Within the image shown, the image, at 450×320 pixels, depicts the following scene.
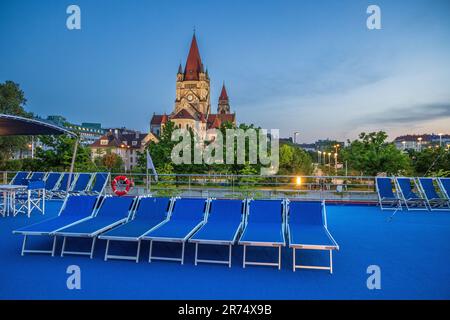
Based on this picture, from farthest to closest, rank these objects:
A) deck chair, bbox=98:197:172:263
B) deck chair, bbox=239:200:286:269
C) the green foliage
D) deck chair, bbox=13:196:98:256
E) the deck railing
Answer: the green foliage, the deck railing, deck chair, bbox=13:196:98:256, deck chair, bbox=98:197:172:263, deck chair, bbox=239:200:286:269

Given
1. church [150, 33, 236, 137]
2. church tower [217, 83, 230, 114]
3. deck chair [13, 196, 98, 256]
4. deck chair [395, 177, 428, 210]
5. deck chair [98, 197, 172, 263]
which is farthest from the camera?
church tower [217, 83, 230, 114]

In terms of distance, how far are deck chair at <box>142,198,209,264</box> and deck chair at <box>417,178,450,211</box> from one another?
7117 millimetres

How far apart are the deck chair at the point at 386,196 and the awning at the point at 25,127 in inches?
349

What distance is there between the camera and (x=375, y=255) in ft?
16.2

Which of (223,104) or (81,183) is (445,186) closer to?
(81,183)

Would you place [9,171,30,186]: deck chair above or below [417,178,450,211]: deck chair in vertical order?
above

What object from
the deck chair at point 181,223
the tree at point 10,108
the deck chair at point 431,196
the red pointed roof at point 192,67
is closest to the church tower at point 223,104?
the red pointed roof at point 192,67

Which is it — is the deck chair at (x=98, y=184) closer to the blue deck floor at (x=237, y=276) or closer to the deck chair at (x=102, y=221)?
the deck chair at (x=102, y=221)

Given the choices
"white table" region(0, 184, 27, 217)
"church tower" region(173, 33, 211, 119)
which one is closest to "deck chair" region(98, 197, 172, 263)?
"white table" region(0, 184, 27, 217)

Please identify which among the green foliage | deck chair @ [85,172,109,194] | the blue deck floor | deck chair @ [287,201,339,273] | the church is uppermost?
the church

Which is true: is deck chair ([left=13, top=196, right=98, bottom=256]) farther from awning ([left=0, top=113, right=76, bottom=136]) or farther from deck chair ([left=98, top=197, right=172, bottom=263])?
awning ([left=0, top=113, right=76, bottom=136])

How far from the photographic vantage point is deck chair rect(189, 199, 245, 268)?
4.46m
